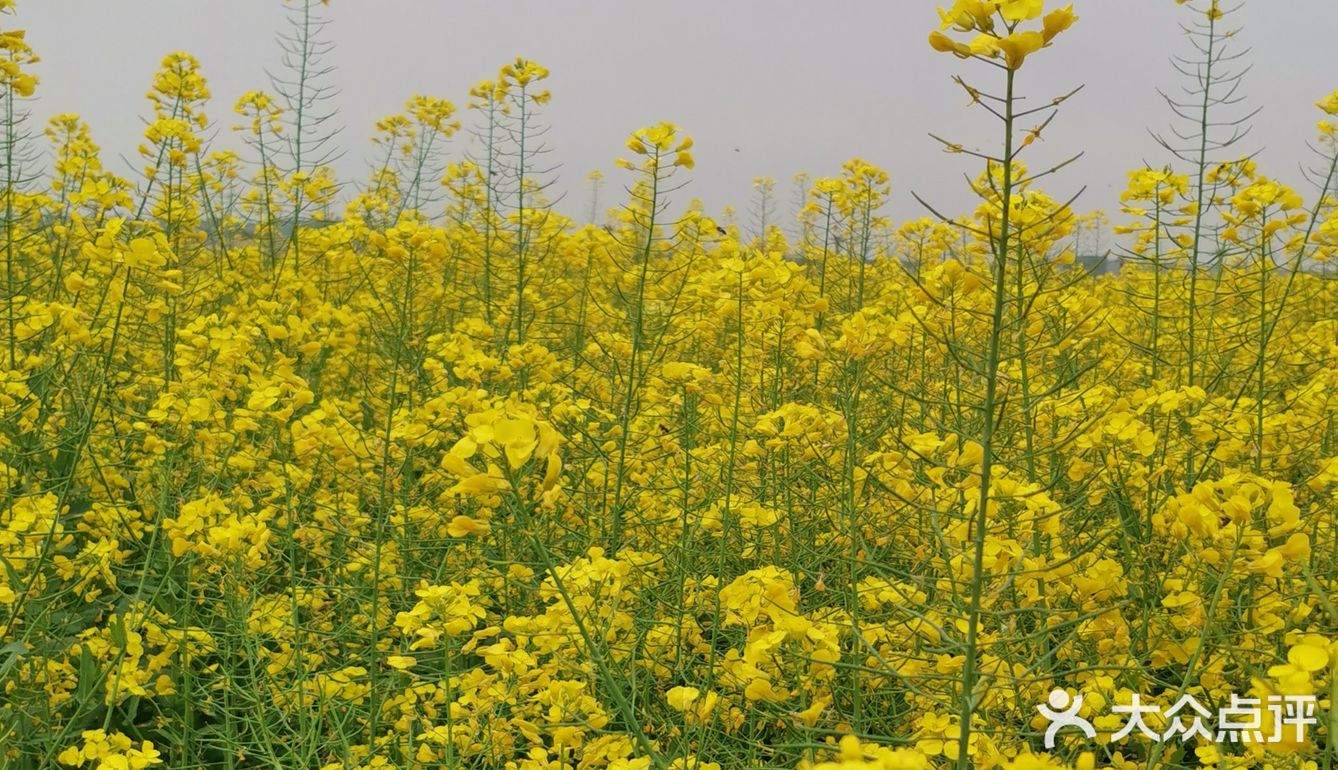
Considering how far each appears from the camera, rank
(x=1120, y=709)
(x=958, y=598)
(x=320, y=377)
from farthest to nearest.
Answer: (x=320, y=377) < (x=958, y=598) < (x=1120, y=709)

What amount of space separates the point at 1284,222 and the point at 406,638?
9.53 feet

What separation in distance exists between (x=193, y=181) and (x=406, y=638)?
411 cm

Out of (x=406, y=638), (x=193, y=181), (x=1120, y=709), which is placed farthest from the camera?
(x=193, y=181)

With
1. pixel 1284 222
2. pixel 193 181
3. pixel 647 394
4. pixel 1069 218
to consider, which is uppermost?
pixel 193 181

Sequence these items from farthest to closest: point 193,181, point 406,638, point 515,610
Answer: point 193,181 < point 515,610 < point 406,638

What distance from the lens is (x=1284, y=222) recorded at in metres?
3.19

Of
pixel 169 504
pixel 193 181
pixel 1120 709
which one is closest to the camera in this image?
pixel 1120 709

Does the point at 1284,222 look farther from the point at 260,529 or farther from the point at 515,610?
the point at 260,529

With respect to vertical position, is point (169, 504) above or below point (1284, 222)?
below

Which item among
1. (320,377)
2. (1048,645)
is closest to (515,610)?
(1048,645)

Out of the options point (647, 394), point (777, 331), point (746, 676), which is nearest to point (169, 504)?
point (647, 394)

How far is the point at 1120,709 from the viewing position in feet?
5.48

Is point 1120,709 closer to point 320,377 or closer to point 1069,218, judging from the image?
point 1069,218

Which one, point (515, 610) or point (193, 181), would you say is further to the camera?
point (193, 181)
